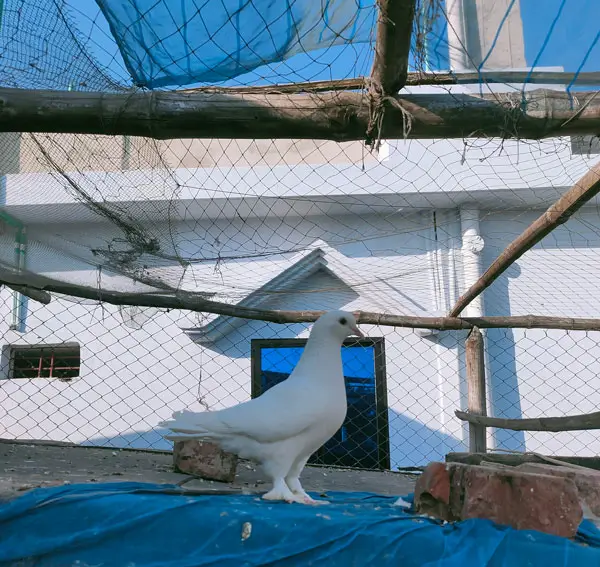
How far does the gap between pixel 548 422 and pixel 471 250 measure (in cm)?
215

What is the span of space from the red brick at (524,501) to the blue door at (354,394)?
3.21 metres

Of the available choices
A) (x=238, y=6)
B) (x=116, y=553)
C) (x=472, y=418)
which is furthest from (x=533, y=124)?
(x=472, y=418)

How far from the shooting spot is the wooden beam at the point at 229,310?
9.68 feet

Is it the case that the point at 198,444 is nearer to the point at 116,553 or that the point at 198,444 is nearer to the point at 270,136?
the point at 116,553

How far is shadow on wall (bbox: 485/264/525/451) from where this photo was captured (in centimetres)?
464

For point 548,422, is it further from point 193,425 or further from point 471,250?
point 471,250

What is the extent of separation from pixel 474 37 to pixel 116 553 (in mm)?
1467

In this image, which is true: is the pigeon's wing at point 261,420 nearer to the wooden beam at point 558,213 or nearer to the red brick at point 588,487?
the red brick at point 588,487

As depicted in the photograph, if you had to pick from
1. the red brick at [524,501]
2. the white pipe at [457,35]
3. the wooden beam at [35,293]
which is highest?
the white pipe at [457,35]

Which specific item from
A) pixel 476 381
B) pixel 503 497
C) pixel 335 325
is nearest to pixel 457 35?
pixel 335 325

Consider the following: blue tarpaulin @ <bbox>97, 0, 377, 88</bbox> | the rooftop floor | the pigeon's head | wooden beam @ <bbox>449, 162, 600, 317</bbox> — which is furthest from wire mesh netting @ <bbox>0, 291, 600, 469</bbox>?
blue tarpaulin @ <bbox>97, 0, 377, 88</bbox>

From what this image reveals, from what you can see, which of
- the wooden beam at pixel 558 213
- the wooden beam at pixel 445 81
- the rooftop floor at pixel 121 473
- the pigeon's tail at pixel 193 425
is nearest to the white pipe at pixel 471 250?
the wooden beam at pixel 558 213

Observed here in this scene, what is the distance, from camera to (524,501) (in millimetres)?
1340

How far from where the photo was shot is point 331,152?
4.84 meters
